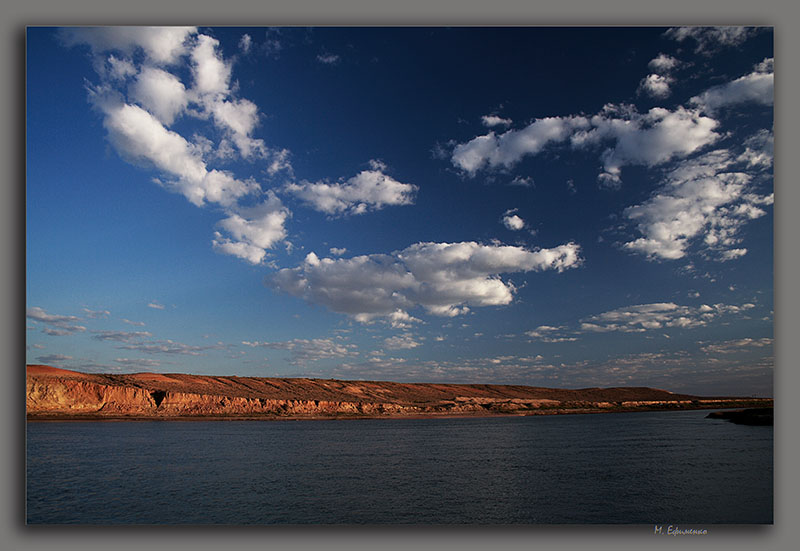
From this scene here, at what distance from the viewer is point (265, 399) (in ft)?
171

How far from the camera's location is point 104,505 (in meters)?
12.5

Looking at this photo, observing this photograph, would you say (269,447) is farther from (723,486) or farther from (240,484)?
(723,486)

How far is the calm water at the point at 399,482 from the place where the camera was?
456 inches

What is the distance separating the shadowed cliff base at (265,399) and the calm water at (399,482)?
17.8m

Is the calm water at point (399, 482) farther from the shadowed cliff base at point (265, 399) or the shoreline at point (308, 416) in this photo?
the shadowed cliff base at point (265, 399)

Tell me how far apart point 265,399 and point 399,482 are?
40.8 metres

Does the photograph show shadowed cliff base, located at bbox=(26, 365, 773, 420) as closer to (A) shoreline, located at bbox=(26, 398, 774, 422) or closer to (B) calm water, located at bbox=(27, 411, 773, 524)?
(A) shoreline, located at bbox=(26, 398, 774, 422)

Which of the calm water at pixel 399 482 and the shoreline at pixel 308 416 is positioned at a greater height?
the calm water at pixel 399 482

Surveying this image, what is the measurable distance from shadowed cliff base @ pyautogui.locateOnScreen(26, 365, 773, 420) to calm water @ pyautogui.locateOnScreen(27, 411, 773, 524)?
17.8 meters

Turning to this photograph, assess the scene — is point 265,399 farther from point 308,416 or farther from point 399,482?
point 399,482

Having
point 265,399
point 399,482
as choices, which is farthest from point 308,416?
point 399,482

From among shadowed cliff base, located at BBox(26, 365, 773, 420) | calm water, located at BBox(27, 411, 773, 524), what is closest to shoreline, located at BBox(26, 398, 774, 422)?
shadowed cliff base, located at BBox(26, 365, 773, 420)

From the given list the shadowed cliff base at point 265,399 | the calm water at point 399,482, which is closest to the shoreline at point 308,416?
the shadowed cliff base at point 265,399
